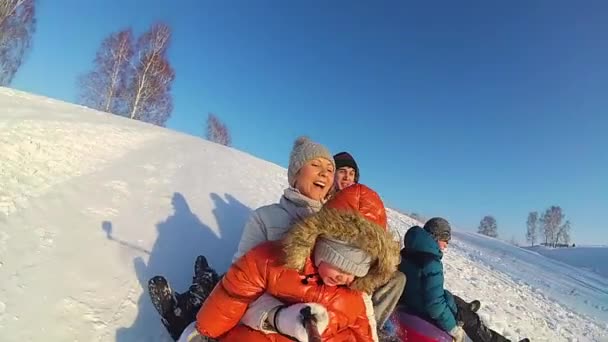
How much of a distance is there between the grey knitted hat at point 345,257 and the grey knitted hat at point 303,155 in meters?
1.15

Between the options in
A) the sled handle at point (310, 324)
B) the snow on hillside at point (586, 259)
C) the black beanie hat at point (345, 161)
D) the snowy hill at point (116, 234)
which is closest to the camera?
the sled handle at point (310, 324)

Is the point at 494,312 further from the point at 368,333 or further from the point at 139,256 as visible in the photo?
the point at 139,256

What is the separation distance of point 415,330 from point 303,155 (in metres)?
1.89

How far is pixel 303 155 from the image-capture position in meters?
3.50

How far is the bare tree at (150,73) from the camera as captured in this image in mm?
22359

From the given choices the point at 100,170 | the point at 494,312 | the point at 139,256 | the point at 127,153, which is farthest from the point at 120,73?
the point at 494,312

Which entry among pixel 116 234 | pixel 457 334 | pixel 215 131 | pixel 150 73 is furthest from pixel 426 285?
pixel 215 131

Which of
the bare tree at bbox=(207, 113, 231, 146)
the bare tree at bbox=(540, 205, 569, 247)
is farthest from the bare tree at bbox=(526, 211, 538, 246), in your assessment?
the bare tree at bbox=(207, 113, 231, 146)

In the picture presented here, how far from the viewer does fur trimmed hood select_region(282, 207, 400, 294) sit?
2441 millimetres

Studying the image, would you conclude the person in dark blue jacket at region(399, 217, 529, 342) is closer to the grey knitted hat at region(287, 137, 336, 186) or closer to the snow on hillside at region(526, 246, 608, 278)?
the grey knitted hat at region(287, 137, 336, 186)

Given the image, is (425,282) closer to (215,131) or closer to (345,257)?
(345,257)

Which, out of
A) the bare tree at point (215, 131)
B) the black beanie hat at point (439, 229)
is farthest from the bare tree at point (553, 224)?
the black beanie hat at point (439, 229)

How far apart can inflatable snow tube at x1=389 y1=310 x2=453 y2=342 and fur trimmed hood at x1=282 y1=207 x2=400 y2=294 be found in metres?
1.28

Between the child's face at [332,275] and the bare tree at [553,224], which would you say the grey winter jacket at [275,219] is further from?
the bare tree at [553,224]
